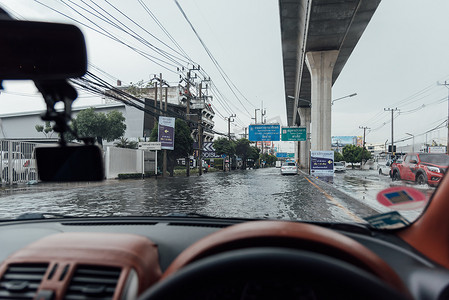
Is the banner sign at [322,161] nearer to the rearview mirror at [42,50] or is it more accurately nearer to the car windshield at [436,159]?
the car windshield at [436,159]

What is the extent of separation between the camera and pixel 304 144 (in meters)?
48.1

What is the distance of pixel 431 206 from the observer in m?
1.53

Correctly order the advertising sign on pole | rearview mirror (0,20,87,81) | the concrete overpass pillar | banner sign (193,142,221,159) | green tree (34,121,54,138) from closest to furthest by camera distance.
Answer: rearview mirror (0,20,87,81) < green tree (34,121,54,138) < the advertising sign on pole < the concrete overpass pillar < banner sign (193,142,221,159)

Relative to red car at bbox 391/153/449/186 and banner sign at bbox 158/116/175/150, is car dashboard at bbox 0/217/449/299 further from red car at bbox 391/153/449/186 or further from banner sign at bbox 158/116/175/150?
banner sign at bbox 158/116/175/150

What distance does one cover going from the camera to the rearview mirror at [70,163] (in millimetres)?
1833

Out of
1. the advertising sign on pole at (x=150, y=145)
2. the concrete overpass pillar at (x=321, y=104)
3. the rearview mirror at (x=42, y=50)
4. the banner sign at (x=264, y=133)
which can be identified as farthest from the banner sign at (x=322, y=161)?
the rearview mirror at (x=42, y=50)

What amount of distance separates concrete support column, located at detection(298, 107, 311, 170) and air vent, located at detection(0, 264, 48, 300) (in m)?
43.5

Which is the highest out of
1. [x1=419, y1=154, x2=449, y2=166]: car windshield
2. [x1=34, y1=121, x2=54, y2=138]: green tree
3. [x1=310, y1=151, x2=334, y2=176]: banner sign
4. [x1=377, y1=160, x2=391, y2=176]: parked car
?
[x1=34, y1=121, x2=54, y2=138]: green tree

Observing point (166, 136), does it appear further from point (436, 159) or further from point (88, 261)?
point (88, 261)

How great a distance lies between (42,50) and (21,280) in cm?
120

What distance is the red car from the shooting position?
1.70m

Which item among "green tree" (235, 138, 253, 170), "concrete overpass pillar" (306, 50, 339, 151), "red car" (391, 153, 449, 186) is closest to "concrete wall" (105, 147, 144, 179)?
"red car" (391, 153, 449, 186)

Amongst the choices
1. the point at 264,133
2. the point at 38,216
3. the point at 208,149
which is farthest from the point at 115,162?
the point at 208,149

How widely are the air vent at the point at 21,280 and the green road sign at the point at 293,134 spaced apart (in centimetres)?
3408
